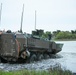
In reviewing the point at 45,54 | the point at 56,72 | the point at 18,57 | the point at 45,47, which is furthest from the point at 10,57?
the point at 56,72

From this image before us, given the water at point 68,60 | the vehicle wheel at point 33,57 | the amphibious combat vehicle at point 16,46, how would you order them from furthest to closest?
the vehicle wheel at point 33,57, the amphibious combat vehicle at point 16,46, the water at point 68,60

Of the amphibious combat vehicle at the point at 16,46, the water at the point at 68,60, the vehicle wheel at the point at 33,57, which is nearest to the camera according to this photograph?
the water at the point at 68,60

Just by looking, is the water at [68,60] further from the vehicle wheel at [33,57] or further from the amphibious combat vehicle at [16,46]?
the amphibious combat vehicle at [16,46]

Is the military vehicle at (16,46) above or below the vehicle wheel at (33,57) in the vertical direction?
above

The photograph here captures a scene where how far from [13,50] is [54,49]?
1013 centimetres

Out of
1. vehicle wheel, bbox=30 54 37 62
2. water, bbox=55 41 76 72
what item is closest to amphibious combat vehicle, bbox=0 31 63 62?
vehicle wheel, bbox=30 54 37 62

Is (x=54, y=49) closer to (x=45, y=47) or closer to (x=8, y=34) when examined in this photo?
(x=45, y=47)

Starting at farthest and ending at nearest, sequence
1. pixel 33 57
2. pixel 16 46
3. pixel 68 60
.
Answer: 1. pixel 68 60
2. pixel 33 57
3. pixel 16 46

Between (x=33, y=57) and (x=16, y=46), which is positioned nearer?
(x=16, y=46)

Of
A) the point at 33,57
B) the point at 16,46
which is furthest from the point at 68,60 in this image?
the point at 16,46

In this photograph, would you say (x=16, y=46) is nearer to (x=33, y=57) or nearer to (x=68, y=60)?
(x=33, y=57)

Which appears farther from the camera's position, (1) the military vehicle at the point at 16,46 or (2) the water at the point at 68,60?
(1) the military vehicle at the point at 16,46

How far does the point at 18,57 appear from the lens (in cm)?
2684

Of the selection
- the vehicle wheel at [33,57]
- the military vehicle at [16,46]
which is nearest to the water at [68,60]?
the vehicle wheel at [33,57]
